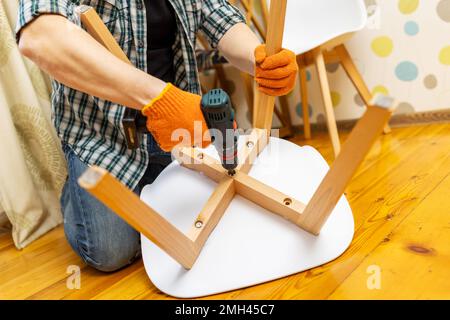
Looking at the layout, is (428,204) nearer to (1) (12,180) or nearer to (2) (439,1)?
(2) (439,1)

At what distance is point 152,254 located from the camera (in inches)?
29.5

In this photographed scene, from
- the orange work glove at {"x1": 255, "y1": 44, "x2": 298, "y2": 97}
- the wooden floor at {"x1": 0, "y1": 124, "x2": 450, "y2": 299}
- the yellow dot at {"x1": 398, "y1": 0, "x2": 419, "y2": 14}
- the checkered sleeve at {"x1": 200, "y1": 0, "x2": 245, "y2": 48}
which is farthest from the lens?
the yellow dot at {"x1": 398, "y1": 0, "x2": 419, "y2": 14}

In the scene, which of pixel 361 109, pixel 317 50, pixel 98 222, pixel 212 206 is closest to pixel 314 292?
pixel 212 206

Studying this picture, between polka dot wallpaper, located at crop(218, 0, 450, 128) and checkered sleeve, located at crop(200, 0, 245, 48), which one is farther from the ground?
checkered sleeve, located at crop(200, 0, 245, 48)

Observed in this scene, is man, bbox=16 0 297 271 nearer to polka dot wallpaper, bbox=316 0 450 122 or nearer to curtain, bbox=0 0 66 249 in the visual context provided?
curtain, bbox=0 0 66 249

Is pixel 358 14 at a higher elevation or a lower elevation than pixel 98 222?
higher

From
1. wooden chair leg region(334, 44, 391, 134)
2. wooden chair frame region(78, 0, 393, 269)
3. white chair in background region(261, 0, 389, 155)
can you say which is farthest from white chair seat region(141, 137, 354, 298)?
wooden chair leg region(334, 44, 391, 134)

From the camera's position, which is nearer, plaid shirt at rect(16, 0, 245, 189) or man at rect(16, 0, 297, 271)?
man at rect(16, 0, 297, 271)

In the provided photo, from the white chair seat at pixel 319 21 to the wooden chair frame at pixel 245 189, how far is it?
0.52m

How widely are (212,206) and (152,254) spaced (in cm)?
15

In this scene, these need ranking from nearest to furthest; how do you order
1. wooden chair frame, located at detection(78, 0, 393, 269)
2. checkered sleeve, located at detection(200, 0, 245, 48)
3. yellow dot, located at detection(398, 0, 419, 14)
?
wooden chair frame, located at detection(78, 0, 393, 269), checkered sleeve, located at detection(200, 0, 245, 48), yellow dot, located at detection(398, 0, 419, 14)

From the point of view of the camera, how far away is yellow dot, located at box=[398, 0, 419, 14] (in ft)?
4.39

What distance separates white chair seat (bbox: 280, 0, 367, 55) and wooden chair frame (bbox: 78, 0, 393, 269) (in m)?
0.52

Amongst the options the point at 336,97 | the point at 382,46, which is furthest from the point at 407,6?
the point at 336,97
